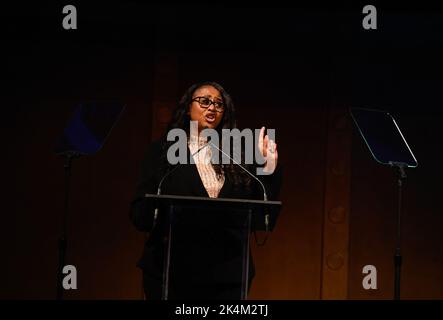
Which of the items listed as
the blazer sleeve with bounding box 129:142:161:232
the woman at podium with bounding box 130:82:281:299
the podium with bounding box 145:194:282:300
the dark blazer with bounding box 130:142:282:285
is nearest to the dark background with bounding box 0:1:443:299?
the woman at podium with bounding box 130:82:281:299

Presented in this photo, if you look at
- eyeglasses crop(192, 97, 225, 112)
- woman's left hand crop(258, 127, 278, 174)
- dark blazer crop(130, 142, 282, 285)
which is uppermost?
eyeglasses crop(192, 97, 225, 112)

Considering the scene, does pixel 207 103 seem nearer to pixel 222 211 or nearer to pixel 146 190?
pixel 146 190

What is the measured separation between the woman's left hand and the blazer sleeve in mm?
468

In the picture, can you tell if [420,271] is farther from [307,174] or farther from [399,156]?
[399,156]

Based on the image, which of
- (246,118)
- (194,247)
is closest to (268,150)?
(194,247)

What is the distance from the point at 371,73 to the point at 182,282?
2733 mm

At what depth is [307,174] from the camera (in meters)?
4.73

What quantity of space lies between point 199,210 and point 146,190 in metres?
0.41

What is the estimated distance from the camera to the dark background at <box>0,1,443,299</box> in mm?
4621

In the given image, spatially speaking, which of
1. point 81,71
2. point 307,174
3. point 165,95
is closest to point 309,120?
point 307,174

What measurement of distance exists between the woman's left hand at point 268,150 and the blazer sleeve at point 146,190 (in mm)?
468

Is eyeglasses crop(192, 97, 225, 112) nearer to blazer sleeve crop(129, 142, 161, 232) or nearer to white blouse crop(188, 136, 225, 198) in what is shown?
white blouse crop(188, 136, 225, 198)

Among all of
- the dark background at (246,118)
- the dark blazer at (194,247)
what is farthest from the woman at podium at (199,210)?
the dark background at (246,118)

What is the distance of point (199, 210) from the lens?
2.46m
